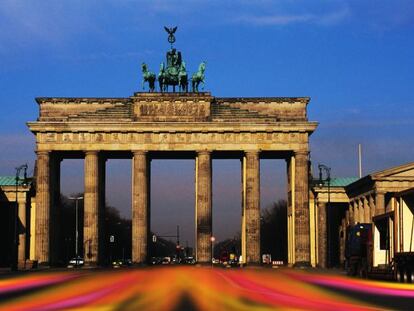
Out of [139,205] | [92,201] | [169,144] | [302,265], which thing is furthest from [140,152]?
[302,265]

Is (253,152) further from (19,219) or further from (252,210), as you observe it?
(19,219)

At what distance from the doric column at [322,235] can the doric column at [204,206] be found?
1335cm

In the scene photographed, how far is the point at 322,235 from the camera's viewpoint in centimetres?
10900

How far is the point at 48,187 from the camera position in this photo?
110m

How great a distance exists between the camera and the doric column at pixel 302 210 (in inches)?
4304

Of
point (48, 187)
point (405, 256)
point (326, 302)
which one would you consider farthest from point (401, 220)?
point (48, 187)

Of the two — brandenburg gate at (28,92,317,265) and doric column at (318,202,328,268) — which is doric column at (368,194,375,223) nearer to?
doric column at (318,202,328,268)

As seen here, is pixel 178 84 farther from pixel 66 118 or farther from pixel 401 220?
pixel 401 220

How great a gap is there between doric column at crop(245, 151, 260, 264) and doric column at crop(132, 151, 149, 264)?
12.5 metres

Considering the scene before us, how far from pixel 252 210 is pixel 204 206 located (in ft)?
19.4

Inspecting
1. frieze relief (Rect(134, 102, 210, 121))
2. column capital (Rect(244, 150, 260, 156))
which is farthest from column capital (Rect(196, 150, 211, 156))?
column capital (Rect(244, 150, 260, 156))

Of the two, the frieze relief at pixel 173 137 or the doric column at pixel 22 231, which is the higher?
the frieze relief at pixel 173 137

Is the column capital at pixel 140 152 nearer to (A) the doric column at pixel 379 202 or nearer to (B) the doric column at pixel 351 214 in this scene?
(B) the doric column at pixel 351 214

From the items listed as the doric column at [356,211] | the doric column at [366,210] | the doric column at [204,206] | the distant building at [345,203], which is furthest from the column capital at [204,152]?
the doric column at [366,210]
